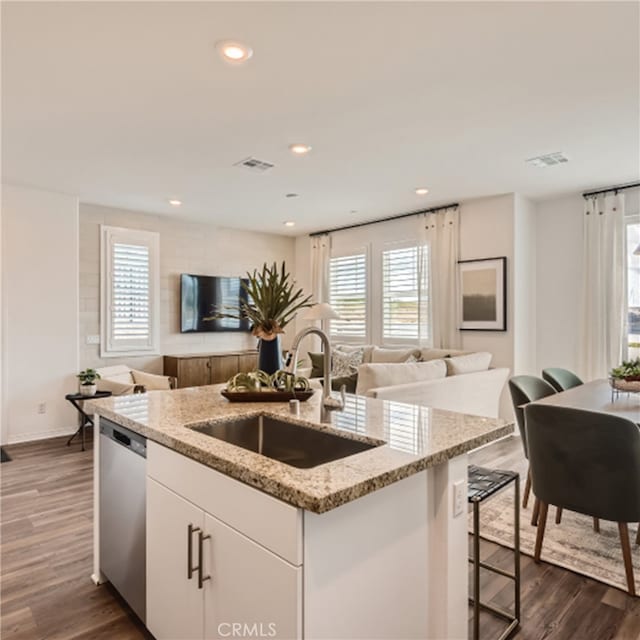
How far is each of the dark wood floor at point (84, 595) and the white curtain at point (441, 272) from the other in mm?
3322

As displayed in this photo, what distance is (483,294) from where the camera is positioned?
17.9 ft

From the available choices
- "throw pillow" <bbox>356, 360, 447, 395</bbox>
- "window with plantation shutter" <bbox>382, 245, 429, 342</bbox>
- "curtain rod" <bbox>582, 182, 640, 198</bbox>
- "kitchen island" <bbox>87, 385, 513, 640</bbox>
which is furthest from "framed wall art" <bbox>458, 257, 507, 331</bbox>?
"kitchen island" <bbox>87, 385, 513, 640</bbox>

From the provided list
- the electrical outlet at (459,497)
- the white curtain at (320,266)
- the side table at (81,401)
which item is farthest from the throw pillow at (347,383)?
the electrical outlet at (459,497)

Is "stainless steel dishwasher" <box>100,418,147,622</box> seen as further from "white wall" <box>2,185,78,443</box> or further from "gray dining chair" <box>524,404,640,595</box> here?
"white wall" <box>2,185,78,443</box>

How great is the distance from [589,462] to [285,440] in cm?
152

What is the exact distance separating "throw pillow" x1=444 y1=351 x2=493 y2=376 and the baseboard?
444 cm

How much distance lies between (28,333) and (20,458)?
4.52ft

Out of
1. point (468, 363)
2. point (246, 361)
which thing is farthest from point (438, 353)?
point (246, 361)

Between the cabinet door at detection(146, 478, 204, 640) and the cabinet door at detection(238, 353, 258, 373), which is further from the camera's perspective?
the cabinet door at detection(238, 353, 258, 373)

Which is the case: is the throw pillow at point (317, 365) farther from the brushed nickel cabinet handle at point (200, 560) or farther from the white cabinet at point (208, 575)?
the brushed nickel cabinet handle at point (200, 560)

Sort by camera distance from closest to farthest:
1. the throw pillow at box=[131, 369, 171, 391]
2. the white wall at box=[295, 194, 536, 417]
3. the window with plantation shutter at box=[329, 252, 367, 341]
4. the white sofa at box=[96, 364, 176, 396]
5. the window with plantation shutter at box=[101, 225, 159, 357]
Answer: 1. the white sofa at box=[96, 364, 176, 396]
2. the throw pillow at box=[131, 369, 171, 391]
3. the white wall at box=[295, 194, 536, 417]
4. the window with plantation shutter at box=[101, 225, 159, 357]
5. the window with plantation shutter at box=[329, 252, 367, 341]

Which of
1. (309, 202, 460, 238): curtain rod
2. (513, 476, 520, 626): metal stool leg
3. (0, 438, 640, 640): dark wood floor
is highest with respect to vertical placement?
(309, 202, 460, 238): curtain rod

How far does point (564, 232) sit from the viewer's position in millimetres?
5355

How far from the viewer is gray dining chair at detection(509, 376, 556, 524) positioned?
305 centimetres
